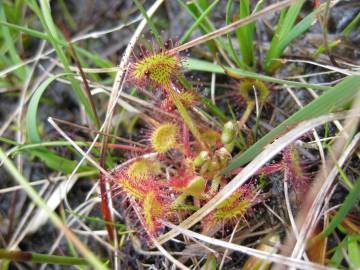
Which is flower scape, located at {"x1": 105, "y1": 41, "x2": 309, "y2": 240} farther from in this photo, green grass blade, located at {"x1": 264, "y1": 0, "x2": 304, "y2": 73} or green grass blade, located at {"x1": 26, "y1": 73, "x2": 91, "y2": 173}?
green grass blade, located at {"x1": 26, "y1": 73, "x2": 91, "y2": 173}

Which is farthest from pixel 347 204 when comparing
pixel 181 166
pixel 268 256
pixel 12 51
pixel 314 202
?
pixel 12 51

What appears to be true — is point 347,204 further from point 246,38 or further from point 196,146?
point 246,38

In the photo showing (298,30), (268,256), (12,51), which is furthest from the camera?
(12,51)

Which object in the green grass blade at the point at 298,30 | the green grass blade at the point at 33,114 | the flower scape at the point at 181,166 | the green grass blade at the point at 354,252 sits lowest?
the green grass blade at the point at 354,252

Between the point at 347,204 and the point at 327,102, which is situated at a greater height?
the point at 327,102

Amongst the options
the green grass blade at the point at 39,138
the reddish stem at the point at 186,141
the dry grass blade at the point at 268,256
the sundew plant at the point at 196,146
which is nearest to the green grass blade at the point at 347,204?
the sundew plant at the point at 196,146

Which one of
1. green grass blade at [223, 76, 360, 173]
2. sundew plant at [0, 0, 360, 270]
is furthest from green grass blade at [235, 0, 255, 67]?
green grass blade at [223, 76, 360, 173]

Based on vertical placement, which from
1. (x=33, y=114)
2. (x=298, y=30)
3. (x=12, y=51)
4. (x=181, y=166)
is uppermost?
(x=12, y=51)

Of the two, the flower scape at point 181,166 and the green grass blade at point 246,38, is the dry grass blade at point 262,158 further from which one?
the green grass blade at point 246,38

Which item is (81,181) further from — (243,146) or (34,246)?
(243,146)
